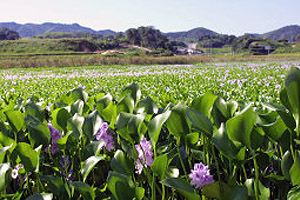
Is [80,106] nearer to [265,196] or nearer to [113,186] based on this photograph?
[113,186]

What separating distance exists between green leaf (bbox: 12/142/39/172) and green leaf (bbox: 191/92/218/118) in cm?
67

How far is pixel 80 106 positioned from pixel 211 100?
30.0 inches

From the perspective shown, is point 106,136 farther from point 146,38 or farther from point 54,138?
point 146,38

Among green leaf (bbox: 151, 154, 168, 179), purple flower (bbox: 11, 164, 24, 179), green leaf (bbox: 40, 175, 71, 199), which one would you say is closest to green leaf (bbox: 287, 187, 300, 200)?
green leaf (bbox: 151, 154, 168, 179)

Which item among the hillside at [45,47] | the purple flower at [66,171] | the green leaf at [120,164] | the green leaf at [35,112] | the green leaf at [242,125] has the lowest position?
the purple flower at [66,171]

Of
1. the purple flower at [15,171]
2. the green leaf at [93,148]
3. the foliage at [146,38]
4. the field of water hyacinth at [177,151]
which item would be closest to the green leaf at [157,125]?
the field of water hyacinth at [177,151]

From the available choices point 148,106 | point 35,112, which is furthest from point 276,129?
point 35,112

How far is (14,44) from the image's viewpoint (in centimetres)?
7331

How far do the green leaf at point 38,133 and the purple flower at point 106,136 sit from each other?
24cm

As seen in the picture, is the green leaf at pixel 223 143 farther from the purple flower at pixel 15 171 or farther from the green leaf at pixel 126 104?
the purple flower at pixel 15 171

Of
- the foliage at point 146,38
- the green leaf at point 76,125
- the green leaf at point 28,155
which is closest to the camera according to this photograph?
the green leaf at point 28,155

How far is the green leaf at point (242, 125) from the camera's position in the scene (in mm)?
832

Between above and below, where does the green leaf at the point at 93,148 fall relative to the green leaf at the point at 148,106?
below

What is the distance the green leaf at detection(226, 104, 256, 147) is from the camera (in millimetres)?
832
